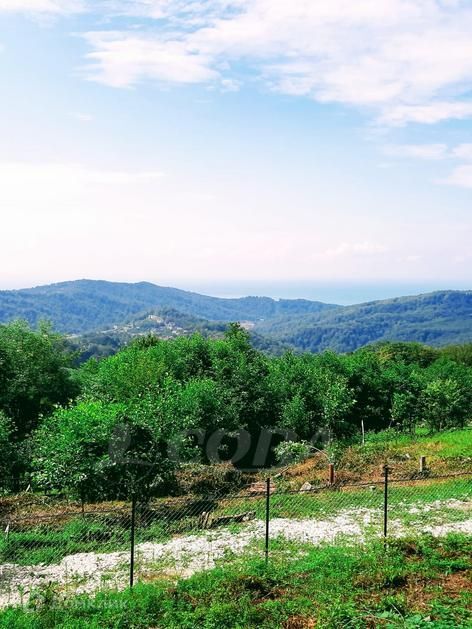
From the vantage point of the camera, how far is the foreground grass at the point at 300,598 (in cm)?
860

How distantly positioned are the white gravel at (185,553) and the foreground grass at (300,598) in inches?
54.6

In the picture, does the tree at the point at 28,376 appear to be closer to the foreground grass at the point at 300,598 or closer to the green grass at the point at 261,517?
the green grass at the point at 261,517

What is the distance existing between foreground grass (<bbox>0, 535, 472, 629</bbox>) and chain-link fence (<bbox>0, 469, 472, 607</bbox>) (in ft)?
3.74

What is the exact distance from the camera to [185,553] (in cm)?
1343

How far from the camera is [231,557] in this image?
499 inches

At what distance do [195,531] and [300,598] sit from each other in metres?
6.78

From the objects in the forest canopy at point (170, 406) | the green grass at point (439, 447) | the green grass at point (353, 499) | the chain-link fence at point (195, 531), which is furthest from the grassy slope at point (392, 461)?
the forest canopy at point (170, 406)

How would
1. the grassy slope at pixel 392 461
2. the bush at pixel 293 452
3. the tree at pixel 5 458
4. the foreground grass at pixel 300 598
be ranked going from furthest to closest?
the bush at pixel 293 452
the grassy slope at pixel 392 461
the tree at pixel 5 458
the foreground grass at pixel 300 598

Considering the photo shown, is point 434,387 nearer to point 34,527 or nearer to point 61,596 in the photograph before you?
point 34,527

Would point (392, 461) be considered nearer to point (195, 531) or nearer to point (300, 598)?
point (195, 531)

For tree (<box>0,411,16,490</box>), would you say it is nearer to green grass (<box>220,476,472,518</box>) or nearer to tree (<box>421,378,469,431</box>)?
green grass (<box>220,476,472,518</box>)

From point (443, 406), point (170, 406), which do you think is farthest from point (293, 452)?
point (443, 406)

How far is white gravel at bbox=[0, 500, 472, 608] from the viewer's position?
38.1 ft

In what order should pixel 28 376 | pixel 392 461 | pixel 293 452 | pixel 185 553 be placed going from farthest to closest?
pixel 28 376 < pixel 293 452 < pixel 392 461 < pixel 185 553
